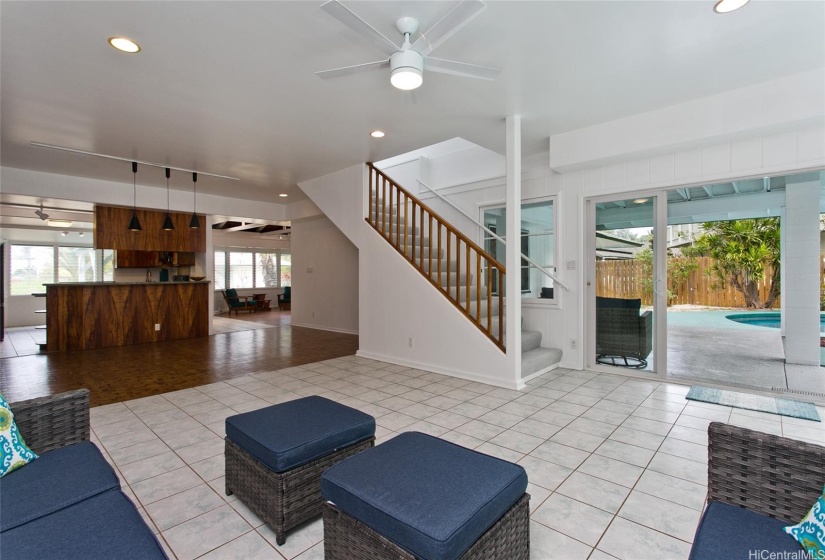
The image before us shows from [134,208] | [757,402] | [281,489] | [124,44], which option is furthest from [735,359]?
[134,208]

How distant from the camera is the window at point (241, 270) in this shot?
13.6 metres

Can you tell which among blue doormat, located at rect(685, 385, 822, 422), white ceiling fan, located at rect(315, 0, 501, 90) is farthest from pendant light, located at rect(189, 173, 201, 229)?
blue doormat, located at rect(685, 385, 822, 422)

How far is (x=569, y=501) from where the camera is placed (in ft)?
6.97

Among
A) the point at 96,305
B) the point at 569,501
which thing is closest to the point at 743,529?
the point at 569,501

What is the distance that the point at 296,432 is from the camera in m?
1.95

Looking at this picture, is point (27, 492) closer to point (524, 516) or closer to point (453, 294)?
point (524, 516)

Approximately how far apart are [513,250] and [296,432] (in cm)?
308

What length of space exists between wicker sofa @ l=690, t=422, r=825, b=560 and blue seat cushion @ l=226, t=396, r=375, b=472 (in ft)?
4.79

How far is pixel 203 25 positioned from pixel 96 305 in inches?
247

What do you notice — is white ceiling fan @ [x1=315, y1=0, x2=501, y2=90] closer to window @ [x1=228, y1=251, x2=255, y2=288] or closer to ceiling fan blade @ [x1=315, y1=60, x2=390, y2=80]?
ceiling fan blade @ [x1=315, y1=60, x2=390, y2=80]

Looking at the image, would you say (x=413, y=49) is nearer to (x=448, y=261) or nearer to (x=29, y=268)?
(x=448, y=261)

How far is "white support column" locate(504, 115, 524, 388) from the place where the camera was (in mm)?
4199

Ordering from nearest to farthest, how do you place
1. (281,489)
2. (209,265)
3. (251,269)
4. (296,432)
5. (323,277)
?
(281,489), (296,432), (209,265), (323,277), (251,269)

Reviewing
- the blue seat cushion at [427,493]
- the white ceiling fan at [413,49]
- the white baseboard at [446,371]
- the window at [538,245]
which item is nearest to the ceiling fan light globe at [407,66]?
the white ceiling fan at [413,49]
